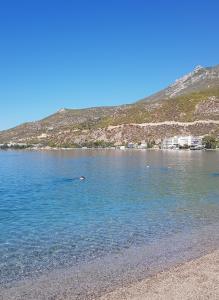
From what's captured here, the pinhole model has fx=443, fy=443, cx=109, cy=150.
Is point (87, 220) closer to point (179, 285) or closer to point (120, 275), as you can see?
point (120, 275)

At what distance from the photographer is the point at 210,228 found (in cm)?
3200

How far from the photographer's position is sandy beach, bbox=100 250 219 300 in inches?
667

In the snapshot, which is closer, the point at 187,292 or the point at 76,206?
the point at 187,292

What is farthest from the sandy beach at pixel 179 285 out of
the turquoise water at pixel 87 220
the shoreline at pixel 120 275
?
the turquoise water at pixel 87 220

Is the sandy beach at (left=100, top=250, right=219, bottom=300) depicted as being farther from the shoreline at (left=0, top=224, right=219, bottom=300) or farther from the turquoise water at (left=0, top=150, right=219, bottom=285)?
the turquoise water at (left=0, top=150, right=219, bottom=285)

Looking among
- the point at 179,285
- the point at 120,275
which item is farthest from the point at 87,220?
the point at 179,285

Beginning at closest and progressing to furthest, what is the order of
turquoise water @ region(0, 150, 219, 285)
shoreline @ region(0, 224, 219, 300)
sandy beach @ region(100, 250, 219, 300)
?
sandy beach @ region(100, 250, 219, 300)
shoreline @ region(0, 224, 219, 300)
turquoise water @ region(0, 150, 219, 285)

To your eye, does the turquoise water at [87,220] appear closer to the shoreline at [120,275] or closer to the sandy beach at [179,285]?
the shoreline at [120,275]

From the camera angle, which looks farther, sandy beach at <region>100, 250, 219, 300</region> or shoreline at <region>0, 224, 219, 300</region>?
shoreline at <region>0, 224, 219, 300</region>

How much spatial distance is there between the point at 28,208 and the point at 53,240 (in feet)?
54.4

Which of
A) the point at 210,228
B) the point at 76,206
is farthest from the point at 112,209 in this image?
the point at 210,228

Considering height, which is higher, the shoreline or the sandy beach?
the sandy beach

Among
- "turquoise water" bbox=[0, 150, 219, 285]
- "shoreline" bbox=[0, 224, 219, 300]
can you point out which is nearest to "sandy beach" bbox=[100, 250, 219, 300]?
"shoreline" bbox=[0, 224, 219, 300]

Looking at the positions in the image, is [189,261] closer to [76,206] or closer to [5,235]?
[5,235]
